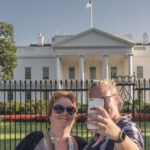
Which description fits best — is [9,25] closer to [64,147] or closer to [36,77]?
[36,77]

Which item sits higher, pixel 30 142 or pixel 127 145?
pixel 127 145

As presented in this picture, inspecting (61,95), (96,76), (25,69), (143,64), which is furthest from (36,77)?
(61,95)

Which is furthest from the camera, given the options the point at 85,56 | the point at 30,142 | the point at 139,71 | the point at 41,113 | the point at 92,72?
the point at 92,72

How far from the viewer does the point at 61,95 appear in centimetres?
238

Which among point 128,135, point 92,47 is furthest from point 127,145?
point 92,47

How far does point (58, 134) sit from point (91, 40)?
3037 cm

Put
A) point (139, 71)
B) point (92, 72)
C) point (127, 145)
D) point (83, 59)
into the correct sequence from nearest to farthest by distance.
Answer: point (127, 145)
point (83, 59)
point (139, 71)
point (92, 72)

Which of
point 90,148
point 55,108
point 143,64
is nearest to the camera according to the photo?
point 90,148

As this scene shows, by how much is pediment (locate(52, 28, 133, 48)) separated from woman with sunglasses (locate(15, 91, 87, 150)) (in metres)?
29.8

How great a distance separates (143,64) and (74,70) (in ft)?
31.6

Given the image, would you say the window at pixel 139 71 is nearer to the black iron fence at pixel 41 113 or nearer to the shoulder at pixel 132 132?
the black iron fence at pixel 41 113

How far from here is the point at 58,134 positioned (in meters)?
2.32

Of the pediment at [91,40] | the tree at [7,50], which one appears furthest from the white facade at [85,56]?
the tree at [7,50]

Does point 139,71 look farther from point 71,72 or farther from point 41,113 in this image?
point 41,113
